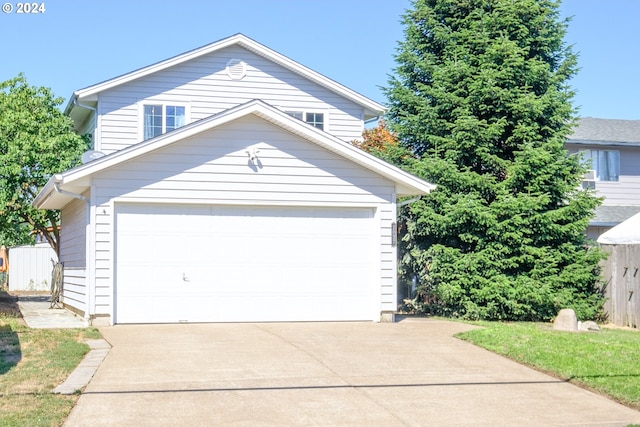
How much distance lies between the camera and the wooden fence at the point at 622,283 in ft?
57.5

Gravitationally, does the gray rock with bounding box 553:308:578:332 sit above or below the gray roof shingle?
below

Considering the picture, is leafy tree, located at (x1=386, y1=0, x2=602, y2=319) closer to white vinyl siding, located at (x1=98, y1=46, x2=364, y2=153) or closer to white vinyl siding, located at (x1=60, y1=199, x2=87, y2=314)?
white vinyl siding, located at (x1=98, y1=46, x2=364, y2=153)

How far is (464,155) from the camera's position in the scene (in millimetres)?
18859

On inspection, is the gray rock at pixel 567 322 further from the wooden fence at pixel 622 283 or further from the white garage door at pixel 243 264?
the white garage door at pixel 243 264

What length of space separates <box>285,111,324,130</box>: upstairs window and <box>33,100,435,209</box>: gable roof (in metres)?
7.14

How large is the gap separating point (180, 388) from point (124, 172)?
6.46 m

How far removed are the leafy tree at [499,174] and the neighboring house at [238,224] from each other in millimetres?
2446

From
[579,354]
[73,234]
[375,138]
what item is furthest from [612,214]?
[73,234]

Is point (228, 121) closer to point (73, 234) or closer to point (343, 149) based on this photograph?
point (343, 149)

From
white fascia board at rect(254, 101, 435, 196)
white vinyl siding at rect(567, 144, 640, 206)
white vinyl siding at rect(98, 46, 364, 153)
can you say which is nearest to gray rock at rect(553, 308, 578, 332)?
white fascia board at rect(254, 101, 435, 196)

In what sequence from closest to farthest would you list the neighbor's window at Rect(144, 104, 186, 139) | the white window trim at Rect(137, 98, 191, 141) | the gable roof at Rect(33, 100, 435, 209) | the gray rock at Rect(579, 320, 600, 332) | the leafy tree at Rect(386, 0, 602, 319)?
1. the gable roof at Rect(33, 100, 435, 209)
2. the gray rock at Rect(579, 320, 600, 332)
3. the leafy tree at Rect(386, 0, 602, 319)
4. the white window trim at Rect(137, 98, 191, 141)
5. the neighbor's window at Rect(144, 104, 186, 139)

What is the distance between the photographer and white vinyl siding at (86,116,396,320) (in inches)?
581

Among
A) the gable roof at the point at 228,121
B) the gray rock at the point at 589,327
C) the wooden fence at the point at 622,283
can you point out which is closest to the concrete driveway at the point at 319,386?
the gable roof at the point at 228,121

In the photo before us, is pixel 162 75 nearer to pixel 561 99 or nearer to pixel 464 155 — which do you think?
pixel 464 155
